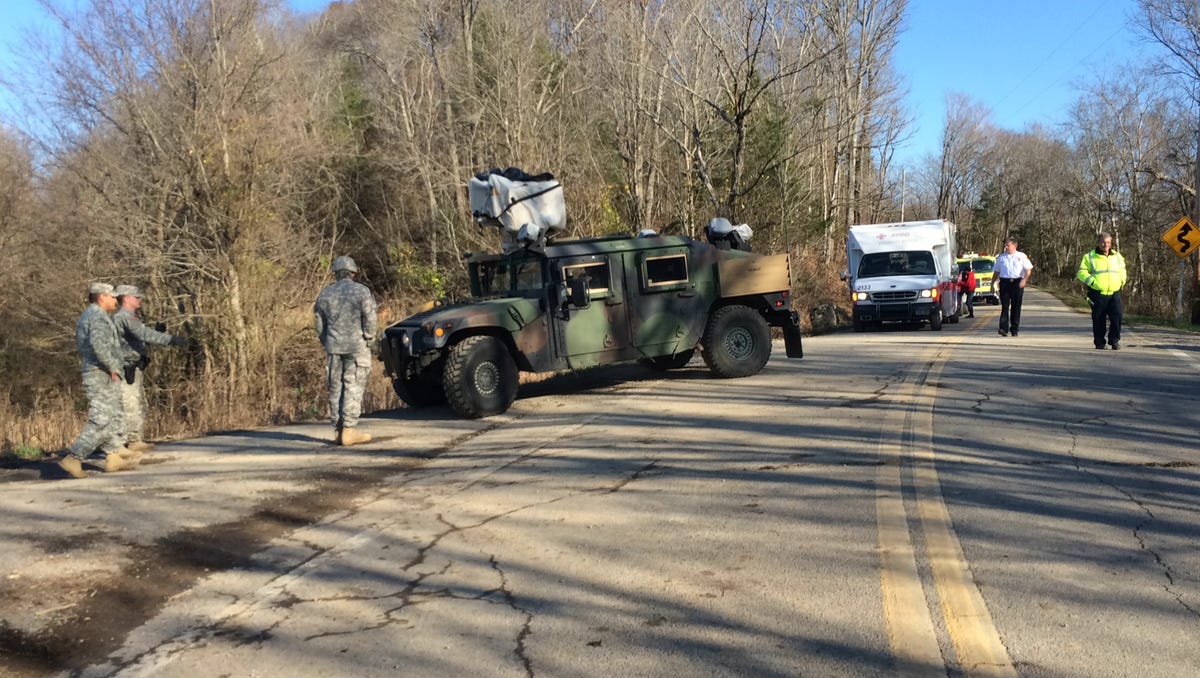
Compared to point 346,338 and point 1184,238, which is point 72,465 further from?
point 1184,238

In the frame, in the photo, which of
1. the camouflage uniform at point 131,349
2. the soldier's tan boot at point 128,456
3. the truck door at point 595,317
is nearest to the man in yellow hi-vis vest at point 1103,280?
the truck door at point 595,317

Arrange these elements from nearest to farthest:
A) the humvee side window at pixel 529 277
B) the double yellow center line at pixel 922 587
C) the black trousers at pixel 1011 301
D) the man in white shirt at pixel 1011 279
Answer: the double yellow center line at pixel 922 587 < the humvee side window at pixel 529 277 < the man in white shirt at pixel 1011 279 < the black trousers at pixel 1011 301

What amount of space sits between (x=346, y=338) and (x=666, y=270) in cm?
450

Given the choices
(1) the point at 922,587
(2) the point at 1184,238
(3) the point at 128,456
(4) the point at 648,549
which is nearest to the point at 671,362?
(3) the point at 128,456

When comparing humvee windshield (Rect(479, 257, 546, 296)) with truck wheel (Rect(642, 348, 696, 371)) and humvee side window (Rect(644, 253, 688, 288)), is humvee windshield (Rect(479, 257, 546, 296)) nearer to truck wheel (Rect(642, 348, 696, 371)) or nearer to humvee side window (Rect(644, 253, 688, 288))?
humvee side window (Rect(644, 253, 688, 288))

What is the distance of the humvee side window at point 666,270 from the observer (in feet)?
38.7

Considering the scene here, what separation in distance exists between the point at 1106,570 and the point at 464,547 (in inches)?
140

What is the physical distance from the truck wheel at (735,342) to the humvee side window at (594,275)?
1.72 metres

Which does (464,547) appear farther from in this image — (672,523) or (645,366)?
(645,366)

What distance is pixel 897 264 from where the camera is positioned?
22500 mm

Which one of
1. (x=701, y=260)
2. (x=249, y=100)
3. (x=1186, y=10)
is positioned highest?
(x=1186, y=10)

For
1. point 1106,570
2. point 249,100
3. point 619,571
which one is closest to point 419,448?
point 619,571

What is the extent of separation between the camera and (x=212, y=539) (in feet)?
19.8

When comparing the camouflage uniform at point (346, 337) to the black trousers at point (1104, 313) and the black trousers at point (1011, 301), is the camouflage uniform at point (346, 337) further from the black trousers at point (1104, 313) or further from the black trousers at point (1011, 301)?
the black trousers at point (1011, 301)
